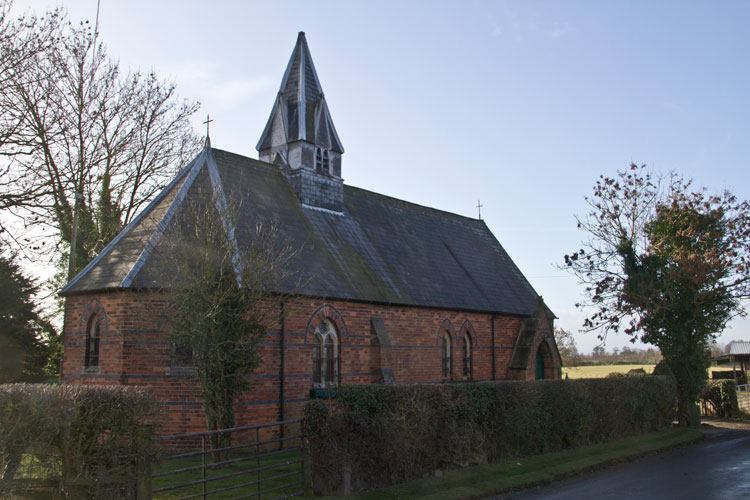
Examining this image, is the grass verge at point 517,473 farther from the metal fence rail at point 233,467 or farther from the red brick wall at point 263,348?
the red brick wall at point 263,348

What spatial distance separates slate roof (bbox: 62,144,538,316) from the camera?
17938 millimetres

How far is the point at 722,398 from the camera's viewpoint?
92.8ft

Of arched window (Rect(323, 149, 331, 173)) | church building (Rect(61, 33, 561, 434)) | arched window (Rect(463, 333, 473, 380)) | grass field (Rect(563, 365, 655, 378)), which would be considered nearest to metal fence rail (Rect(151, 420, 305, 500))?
church building (Rect(61, 33, 561, 434))

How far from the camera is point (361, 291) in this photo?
21219mm

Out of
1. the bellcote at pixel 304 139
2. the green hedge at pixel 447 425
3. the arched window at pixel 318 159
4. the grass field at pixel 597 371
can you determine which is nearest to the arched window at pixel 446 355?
the bellcote at pixel 304 139

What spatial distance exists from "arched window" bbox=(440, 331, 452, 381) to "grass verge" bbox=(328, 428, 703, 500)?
23.3 ft

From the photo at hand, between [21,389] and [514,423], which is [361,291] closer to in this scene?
[514,423]

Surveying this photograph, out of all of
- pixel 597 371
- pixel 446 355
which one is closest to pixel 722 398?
pixel 446 355

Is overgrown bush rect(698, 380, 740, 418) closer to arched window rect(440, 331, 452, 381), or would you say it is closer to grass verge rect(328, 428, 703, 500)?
grass verge rect(328, 428, 703, 500)

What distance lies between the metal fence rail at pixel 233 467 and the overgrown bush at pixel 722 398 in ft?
64.8

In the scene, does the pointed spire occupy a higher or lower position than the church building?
higher

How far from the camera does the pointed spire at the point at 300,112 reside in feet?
80.5

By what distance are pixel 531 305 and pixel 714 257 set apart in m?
8.33

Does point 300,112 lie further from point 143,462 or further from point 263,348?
point 143,462
